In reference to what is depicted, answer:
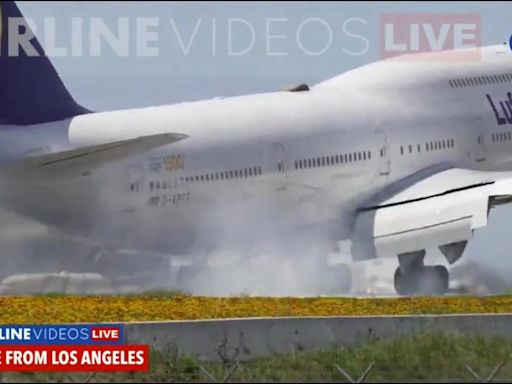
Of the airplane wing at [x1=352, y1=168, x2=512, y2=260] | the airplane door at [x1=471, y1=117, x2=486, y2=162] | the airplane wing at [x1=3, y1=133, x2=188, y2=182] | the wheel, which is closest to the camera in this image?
the airplane wing at [x1=3, y1=133, x2=188, y2=182]

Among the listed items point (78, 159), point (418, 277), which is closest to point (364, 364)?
point (78, 159)

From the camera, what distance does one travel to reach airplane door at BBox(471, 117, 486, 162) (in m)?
55.8

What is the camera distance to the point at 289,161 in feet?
171

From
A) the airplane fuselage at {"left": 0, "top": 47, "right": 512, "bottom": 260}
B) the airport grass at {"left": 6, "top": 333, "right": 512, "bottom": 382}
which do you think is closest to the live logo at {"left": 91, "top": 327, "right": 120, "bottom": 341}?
the airport grass at {"left": 6, "top": 333, "right": 512, "bottom": 382}

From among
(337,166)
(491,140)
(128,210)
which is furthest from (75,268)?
(491,140)

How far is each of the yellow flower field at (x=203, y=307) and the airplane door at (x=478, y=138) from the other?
41.7ft

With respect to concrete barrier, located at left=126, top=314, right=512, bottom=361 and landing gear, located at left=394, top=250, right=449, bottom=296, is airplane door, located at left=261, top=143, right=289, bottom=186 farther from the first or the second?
concrete barrier, located at left=126, top=314, right=512, bottom=361

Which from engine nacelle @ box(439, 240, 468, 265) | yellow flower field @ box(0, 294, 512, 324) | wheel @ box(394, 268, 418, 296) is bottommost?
yellow flower field @ box(0, 294, 512, 324)

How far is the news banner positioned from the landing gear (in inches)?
699

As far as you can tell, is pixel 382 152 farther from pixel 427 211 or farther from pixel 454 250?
pixel 454 250

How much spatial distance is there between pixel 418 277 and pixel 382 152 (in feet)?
16.0

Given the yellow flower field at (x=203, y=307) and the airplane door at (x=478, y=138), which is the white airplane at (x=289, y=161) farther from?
the yellow flower field at (x=203, y=307)

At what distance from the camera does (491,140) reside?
56.2m

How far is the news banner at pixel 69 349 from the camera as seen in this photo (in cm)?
3117
